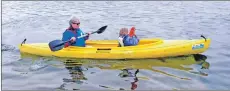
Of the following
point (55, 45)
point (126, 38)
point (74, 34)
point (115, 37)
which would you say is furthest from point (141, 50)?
point (115, 37)

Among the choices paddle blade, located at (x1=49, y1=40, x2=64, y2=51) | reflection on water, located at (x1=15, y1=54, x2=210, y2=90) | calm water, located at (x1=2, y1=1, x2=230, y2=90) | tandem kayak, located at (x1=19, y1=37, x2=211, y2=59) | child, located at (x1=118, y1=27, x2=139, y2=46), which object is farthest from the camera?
child, located at (x1=118, y1=27, x2=139, y2=46)

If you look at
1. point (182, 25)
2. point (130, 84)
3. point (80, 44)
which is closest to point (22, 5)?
point (182, 25)

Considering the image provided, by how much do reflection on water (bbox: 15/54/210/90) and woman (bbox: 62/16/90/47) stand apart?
0.45 metres

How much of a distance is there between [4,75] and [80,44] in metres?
2.14

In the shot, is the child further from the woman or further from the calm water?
the woman

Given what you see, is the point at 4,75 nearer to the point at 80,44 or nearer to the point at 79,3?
the point at 80,44

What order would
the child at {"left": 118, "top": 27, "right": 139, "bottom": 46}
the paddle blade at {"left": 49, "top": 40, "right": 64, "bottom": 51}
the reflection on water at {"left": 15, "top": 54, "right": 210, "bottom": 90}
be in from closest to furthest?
the reflection on water at {"left": 15, "top": 54, "right": 210, "bottom": 90} → the paddle blade at {"left": 49, "top": 40, "right": 64, "bottom": 51} → the child at {"left": 118, "top": 27, "right": 139, "bottom": 46}

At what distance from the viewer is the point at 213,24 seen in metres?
15.0

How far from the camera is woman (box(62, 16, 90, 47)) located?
9242 millimetres

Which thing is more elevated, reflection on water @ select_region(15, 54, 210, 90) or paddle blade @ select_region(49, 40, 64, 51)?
paddle blade @ select_region(49, 40, 64, 51)

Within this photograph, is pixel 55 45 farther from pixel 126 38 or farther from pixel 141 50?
pixel 141 50

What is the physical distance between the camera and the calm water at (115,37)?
7.89 meters

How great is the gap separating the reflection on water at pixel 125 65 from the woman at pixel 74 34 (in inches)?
17.6

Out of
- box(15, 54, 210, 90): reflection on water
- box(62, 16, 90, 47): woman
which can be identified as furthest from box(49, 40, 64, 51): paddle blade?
box(15, 54, 210, 90): reflection on water
